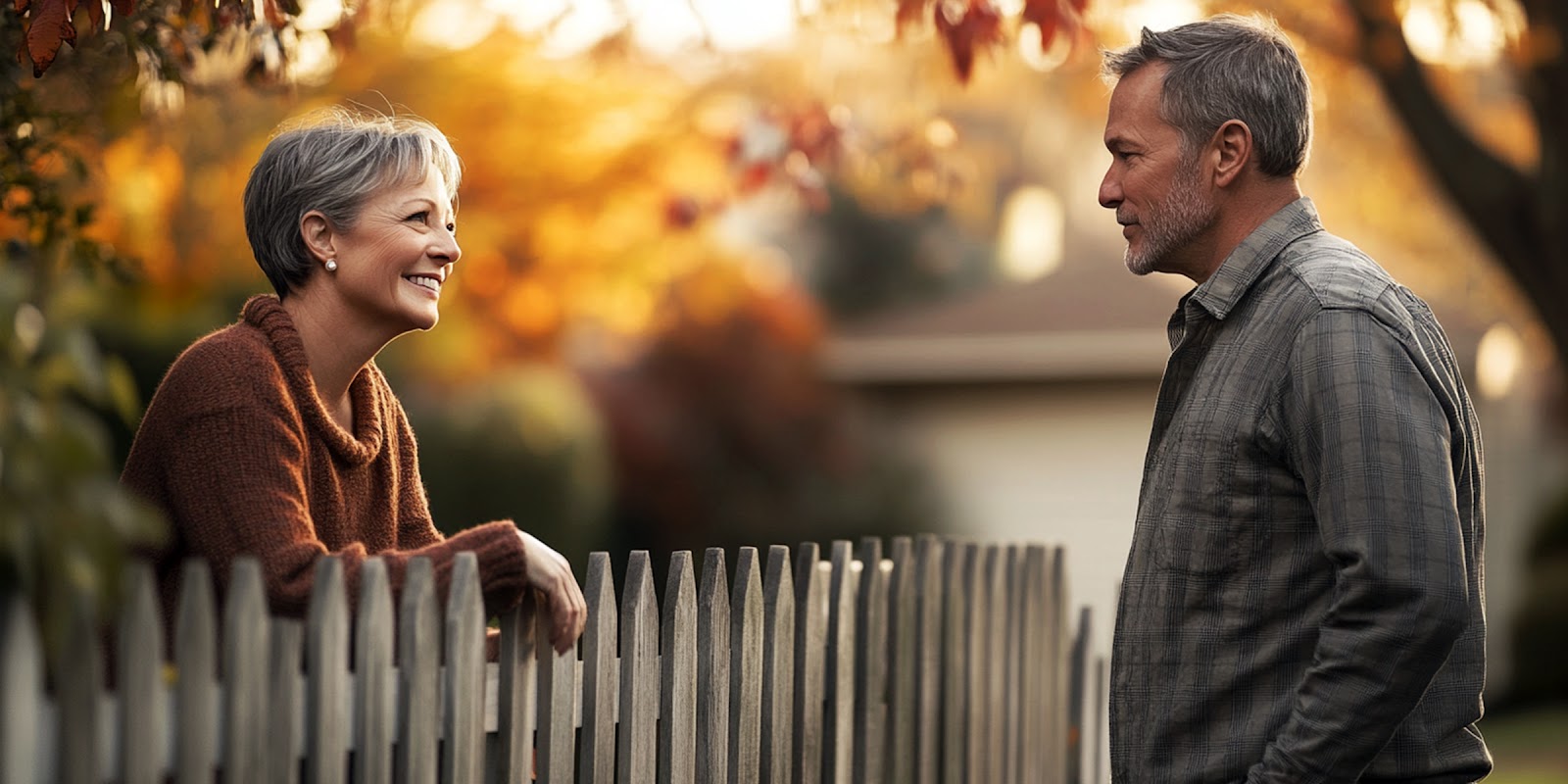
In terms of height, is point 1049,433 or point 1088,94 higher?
point 1088,94

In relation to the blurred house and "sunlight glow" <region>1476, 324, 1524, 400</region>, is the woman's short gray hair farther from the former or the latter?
"sunlight glow" <region>1476, 324, 1524, 400</region>

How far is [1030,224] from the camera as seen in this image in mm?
29375

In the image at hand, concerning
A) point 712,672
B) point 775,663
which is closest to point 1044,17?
point 775,663

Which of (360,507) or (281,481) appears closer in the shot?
(281,481)

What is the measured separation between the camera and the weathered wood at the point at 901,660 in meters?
4.29

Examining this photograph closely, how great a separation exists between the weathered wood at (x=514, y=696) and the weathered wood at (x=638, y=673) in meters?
0.27

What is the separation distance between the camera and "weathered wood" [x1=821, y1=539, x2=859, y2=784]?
3.99 metres

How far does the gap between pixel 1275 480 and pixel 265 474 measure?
66.3 inches

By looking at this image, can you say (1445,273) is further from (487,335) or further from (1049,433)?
(487,335)

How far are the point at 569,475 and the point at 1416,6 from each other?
6928 mm

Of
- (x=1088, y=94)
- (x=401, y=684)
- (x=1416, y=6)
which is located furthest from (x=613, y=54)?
(x=401, y=684)

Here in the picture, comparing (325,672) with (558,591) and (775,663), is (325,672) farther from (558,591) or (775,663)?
(775,663)

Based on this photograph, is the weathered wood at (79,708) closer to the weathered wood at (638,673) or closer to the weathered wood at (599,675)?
the weathered wood at (599,675)

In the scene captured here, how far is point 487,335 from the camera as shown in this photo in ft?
47.8
